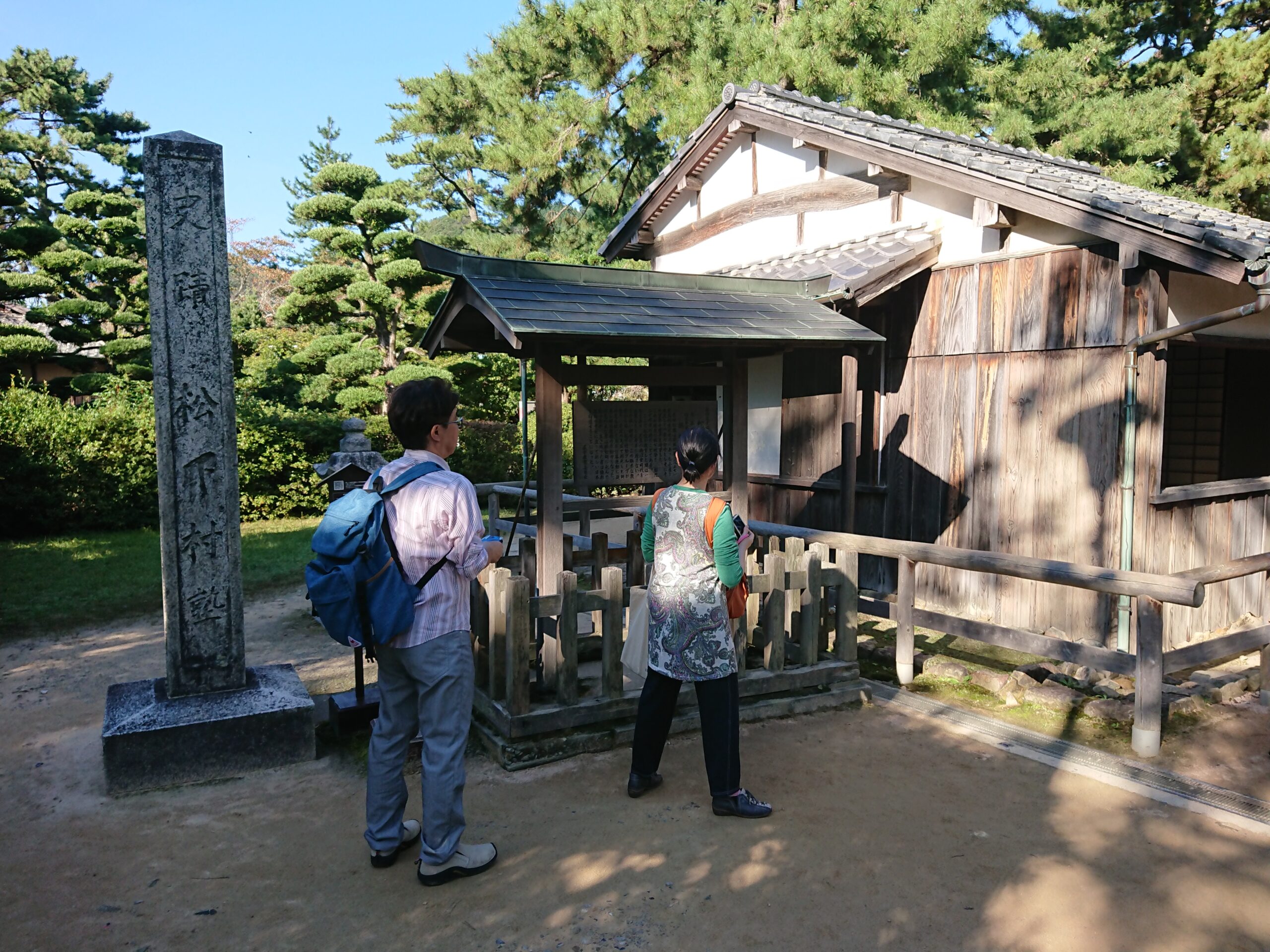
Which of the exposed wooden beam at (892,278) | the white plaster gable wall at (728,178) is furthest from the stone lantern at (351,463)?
the white plaster gable wall at (728,178)

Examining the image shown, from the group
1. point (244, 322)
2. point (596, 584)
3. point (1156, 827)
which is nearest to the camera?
point (1156, 827)

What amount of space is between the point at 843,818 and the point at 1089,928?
3.74 feet

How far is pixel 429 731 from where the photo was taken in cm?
341

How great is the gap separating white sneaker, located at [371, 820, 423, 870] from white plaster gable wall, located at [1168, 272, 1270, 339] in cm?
669

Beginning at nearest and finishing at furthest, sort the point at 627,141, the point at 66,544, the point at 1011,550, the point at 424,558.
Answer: the point at 424,558
the point at 1011,550
the point at 66,544
the point at 627,141

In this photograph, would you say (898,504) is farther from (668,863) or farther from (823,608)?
(668,863)

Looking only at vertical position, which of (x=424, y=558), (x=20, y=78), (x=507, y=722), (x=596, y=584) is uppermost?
(x=20, y=78)

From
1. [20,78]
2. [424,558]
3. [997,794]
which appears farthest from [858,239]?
[20,78]

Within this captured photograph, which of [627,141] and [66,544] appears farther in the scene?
[627,141]

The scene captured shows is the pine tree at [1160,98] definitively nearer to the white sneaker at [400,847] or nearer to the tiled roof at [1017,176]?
the tiled roof at [1017,176]

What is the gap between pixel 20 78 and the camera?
24719mm

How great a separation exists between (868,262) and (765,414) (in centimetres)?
268

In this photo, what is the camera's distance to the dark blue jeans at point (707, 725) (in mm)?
3955

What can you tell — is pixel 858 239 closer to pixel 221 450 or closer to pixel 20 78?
pixel 221 450
